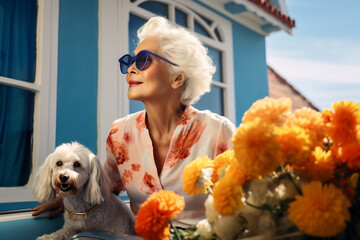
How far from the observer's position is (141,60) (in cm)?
166

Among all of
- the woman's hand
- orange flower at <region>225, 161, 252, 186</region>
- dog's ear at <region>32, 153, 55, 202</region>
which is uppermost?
orange flower at <region>225, 161, 252, 186</region>

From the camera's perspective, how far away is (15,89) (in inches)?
91.8

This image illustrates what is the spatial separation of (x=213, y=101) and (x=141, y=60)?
8.65 ft

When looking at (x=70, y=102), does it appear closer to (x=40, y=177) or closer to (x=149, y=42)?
(x=40, y=177)

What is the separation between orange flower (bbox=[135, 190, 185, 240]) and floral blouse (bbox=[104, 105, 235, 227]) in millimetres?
969

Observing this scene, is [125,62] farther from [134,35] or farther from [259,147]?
[134,35]

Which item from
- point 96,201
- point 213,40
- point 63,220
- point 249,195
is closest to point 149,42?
point 96,201

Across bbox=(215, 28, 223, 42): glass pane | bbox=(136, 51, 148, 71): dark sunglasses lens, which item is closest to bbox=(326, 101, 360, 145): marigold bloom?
bbox=(136, 51, 148, 71): dark sunglasses lens

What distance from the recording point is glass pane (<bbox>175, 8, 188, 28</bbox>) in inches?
151

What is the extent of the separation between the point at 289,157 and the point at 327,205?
0.30 feet

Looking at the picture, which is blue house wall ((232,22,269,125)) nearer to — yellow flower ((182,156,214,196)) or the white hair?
the white hair

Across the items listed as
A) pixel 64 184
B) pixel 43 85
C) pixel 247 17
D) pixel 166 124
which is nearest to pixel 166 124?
pixel 166 124

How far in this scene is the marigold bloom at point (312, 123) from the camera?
22.1 inches

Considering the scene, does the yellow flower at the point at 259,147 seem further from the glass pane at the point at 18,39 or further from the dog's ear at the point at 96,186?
the glass pane at the point at 18,39
